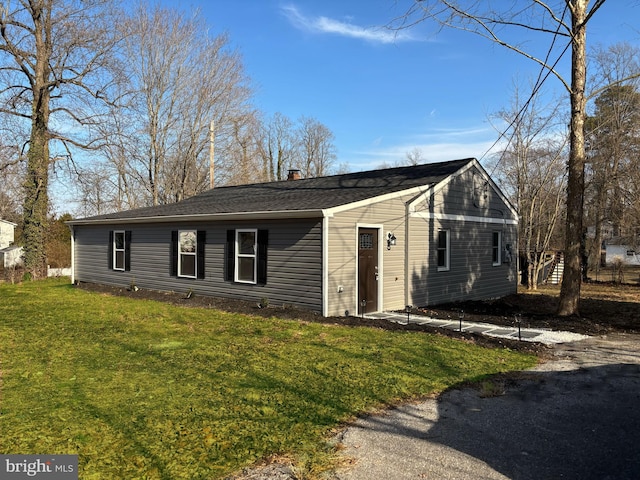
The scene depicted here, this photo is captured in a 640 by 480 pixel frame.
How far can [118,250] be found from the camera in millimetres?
15867

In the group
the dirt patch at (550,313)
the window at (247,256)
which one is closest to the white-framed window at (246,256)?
the window at (247,256)

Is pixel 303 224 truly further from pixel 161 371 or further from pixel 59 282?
pixel 59 282

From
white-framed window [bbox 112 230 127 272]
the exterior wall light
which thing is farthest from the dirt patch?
white-framed window [bbox 112 230 127 272]

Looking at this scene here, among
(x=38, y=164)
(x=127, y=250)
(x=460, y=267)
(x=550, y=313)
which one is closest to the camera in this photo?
(x=550, y=313)

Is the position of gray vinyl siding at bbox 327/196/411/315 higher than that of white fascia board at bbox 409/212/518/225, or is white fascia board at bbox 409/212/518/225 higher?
white fascia board at bbox 409/212/518/225

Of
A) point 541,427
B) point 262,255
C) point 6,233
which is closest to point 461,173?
point 262,255

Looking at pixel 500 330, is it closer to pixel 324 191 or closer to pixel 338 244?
pixel 338 244

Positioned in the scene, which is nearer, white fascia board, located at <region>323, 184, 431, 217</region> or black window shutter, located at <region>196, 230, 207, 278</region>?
white fascia board, located at <region>323, 184, 431, 217</region>

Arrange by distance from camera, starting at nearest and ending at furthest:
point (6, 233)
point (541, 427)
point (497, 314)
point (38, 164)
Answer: point (541, 427)
point (497, 314)
point (38, 164)
point (6, 233)

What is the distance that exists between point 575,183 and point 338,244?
5411 millimetres

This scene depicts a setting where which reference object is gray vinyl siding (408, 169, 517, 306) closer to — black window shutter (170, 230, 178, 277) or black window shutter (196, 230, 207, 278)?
black window shutter (196, 230, 207, 278)

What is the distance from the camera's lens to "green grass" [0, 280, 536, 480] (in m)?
3.38

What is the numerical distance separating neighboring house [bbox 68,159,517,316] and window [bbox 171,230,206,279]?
3 cm

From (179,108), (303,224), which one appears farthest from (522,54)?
(179,108)
